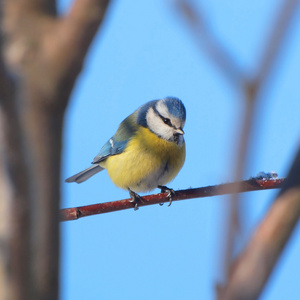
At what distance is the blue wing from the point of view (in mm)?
2482

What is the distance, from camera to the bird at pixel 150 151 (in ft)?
7.60

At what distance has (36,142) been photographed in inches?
18.3

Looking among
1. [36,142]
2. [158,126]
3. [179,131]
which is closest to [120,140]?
[158,126]

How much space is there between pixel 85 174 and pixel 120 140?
509mm

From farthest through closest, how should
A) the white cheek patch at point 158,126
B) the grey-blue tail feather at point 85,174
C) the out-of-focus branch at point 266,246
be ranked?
the grey-blue tail feather at point 85,174 < the white cheek patch at point 158,126 < the out-of-focus branch at point 266,246

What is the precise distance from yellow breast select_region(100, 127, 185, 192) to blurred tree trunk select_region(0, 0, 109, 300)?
1801 mm

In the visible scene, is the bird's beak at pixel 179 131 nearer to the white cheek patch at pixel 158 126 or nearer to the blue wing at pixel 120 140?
the white cheek patch at pixel 158 126

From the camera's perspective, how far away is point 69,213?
5.19ft

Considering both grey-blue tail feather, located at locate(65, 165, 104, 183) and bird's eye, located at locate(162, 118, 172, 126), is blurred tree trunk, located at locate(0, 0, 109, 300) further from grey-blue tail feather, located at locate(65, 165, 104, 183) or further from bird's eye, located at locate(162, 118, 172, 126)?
grey-blue tail feather, located at locate(65, 165, 104, 183)

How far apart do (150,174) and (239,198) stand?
6.45ft

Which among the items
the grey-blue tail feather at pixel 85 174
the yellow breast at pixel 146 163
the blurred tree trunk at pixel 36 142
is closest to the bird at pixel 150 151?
the yellow breast at pixel 146 163

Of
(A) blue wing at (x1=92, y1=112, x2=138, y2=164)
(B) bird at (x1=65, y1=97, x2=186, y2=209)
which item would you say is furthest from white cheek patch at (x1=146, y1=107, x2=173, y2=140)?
(A) blue wing at (x1=92, y1=112, x2=138, y2=164)

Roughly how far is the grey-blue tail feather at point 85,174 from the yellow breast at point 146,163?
1.53 feet

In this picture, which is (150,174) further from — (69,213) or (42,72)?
(42,72)
